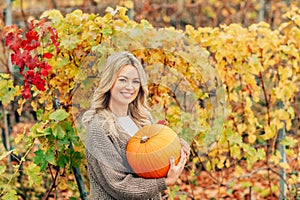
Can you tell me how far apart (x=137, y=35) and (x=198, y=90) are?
0.48 metres

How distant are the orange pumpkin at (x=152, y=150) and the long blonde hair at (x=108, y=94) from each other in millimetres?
161

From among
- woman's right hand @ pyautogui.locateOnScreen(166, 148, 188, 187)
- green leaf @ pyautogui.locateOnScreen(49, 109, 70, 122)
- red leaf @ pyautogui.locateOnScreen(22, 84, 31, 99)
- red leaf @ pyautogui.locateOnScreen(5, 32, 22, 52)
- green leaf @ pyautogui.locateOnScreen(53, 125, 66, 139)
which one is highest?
red leaf @ pyautogui.locateOnScreen(5, 32, 22, 52)

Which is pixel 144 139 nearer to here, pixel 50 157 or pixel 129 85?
pixel 129 85

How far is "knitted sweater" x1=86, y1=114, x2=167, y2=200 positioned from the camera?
2041 millimetres

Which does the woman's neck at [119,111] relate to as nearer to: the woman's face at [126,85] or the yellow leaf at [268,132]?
the woman's face at [126,85]

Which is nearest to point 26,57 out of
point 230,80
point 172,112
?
point 172,112

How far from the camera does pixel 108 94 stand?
2125 millimetres

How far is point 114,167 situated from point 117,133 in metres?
0.13

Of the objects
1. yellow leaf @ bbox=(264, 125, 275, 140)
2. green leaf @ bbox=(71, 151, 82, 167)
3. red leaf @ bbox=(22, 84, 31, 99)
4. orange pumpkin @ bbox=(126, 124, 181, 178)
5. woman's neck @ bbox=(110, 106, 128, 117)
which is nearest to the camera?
orange pumpkin @ bbox=(126, 124, 181, 178)

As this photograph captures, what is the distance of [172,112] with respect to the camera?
276 centimetres

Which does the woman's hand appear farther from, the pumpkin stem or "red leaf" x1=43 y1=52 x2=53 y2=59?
"red leaf" x1=43 y1=52 x2=53 y2=59

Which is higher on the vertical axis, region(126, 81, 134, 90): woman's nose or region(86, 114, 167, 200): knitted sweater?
region(126, 81, 134, 90): woman's nose

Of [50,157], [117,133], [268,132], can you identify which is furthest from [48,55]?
[268,132]

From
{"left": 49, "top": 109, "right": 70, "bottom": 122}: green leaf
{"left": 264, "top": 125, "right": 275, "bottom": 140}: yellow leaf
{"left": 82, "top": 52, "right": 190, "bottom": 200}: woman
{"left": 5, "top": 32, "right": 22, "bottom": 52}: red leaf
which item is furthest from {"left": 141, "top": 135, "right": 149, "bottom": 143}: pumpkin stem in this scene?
{"left": 264, "top": 125, "right": 275, "bottom": 140}: yellow leaf
